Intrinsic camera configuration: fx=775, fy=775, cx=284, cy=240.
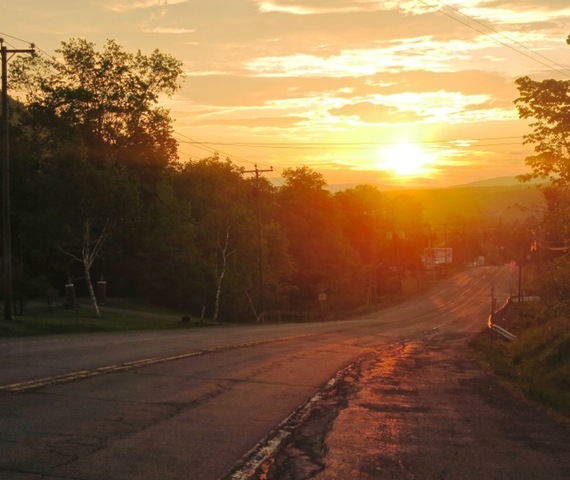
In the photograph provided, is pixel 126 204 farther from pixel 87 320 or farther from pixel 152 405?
pixel 152 405

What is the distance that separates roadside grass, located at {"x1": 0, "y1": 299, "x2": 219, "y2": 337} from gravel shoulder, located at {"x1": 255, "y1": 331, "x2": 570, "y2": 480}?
16.4m

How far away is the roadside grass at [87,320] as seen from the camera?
28.1m

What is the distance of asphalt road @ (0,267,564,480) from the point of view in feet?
24.3

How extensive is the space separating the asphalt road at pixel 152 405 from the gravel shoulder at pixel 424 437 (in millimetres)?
269

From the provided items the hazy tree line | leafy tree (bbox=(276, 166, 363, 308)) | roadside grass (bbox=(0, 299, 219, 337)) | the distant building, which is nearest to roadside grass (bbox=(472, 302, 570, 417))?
roadside grass (bbox=(0, 299, 219, 337))

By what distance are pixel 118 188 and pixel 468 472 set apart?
33010 mm

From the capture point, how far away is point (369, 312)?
8775 cm

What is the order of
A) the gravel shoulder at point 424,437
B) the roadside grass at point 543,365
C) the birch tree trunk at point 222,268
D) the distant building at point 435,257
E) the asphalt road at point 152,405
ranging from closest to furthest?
the asphalt road at point 152,405 < the gravel shoulder at point 424,437 < the roadside grass at point 543,365 < the birch tree trunk at point 222,268 < the distant building at point 435,257

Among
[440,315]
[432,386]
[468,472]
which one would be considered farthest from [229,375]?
[440,315]

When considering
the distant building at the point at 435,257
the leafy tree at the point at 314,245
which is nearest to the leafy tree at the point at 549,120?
the leafy tree at the point at 314,245

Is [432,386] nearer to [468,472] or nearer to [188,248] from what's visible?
[468,472]

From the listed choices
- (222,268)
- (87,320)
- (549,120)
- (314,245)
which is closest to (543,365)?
(549,120)

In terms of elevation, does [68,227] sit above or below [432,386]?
above

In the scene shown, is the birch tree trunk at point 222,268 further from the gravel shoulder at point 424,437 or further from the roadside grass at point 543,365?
the gravel shoulder at point 424,437
